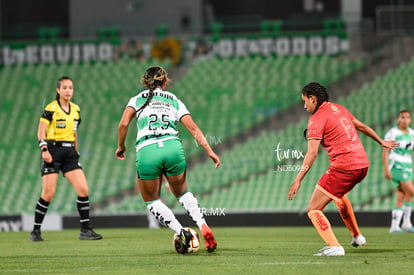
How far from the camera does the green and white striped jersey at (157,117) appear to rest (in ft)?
35.0

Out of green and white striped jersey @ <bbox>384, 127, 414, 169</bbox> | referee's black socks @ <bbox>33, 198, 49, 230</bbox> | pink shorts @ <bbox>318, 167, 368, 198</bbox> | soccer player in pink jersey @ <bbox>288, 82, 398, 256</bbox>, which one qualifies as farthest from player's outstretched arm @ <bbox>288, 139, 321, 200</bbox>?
green and white striped jersey @ <bbox>384, 127, 414, 169</bbox>

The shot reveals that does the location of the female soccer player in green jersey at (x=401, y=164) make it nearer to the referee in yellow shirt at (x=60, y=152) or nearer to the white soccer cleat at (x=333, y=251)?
the referee in yellow shirt at (x=60, y=152)

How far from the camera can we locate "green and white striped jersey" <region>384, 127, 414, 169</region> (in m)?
16.2

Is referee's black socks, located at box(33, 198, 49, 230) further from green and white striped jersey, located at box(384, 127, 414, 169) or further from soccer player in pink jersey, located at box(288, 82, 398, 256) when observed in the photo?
green and white striped jersey, located at box(384, 127, 414, 169)

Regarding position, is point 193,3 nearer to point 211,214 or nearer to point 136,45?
point 136,45

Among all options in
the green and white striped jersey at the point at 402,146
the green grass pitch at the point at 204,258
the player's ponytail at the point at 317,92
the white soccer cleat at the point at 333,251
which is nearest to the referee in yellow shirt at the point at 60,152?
the green grass pitch at the point at 204,258

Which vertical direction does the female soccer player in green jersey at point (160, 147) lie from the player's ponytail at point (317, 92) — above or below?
below

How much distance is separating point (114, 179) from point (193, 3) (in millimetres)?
9360

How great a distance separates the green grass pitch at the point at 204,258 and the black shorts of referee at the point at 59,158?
108cm

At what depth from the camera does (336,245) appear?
10.2m

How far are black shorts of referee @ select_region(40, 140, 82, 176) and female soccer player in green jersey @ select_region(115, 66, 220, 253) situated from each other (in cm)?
292

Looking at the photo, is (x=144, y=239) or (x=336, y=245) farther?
(x=144, y=239)

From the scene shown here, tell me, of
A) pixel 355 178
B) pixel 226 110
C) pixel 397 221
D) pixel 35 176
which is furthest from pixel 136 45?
pixel 355 178

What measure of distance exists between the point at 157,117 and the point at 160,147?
0.36m
